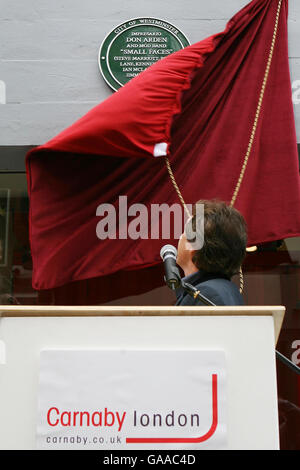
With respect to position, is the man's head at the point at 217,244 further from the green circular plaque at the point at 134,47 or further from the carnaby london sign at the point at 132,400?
the green circular plaque at the point at 134,47

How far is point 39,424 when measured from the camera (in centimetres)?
133

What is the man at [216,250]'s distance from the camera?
2098 millimetres

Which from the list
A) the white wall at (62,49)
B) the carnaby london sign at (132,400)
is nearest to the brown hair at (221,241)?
the carnaby london sign at (132,400)

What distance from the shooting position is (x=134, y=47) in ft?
11.2

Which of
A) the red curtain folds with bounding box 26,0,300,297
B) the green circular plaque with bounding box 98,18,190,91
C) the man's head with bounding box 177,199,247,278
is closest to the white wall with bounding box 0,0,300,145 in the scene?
the green circular plaque with bounding box 98,18,190,91

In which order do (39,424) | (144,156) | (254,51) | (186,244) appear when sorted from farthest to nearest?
(254,51) → (144,156) → (186,244) → (39,424)

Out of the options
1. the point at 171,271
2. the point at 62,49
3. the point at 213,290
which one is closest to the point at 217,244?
the point at 213,290

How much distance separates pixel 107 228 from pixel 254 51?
1.32 m

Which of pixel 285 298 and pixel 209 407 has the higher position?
pixel 285 298

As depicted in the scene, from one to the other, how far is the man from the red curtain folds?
2.05 feet

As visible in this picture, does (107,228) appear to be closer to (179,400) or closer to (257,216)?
(257,216)

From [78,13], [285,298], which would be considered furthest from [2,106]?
[285,298]

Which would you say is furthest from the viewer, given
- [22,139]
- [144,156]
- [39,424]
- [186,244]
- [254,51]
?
[22,139]

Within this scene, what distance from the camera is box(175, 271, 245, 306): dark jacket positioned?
1.91m
